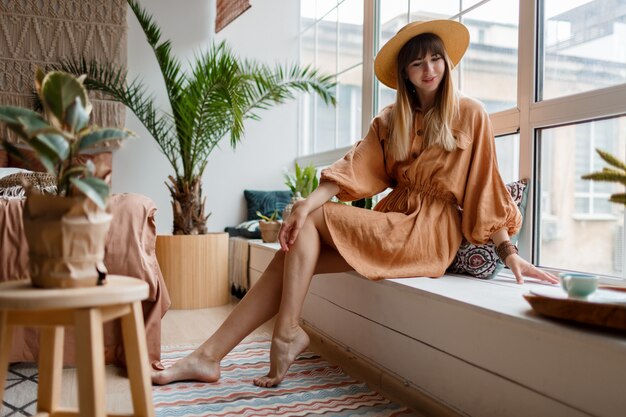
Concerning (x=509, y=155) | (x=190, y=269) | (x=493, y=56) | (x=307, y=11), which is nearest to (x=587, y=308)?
(x=509, y=155)

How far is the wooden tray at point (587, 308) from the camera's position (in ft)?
3.74

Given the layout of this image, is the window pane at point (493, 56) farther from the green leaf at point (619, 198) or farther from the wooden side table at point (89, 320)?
the wooden side table at point (89, 320)

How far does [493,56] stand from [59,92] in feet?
6.51

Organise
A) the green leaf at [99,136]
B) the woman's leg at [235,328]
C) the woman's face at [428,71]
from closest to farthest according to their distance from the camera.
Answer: the green leaf at [99,136], the woman's leg at [235,328], the woman's face at [428,71]

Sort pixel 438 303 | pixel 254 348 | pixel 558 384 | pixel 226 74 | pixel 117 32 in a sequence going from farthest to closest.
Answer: pixel 117 32, pixel 226 74, pixel 254 348, pixel 438 303, pixel 558 384

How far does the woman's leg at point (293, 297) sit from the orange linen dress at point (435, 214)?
0.25 feet

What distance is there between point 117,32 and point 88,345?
4011mm

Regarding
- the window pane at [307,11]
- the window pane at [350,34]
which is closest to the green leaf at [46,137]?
the window pane at [350,34]

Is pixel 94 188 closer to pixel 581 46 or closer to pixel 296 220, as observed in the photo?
pixel 296 220

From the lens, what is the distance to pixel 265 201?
15.7 ft

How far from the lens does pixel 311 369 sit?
2.19 meters

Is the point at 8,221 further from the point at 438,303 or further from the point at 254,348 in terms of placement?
the point at 438,303

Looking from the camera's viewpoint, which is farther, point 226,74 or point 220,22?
point 220,22

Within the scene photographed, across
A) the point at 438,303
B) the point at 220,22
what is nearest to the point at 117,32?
the point at 220,22
